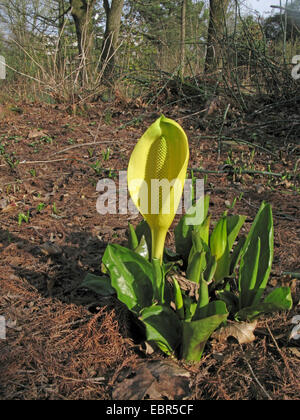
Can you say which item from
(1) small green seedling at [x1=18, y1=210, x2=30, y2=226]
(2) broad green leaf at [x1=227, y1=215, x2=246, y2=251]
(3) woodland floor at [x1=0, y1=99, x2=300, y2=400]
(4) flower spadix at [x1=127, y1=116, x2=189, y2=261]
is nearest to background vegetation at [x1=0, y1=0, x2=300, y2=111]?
(3) woodland floor at [x1=0, y1=99, x2=300, y2=400]

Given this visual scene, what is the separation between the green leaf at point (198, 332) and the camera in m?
1.05

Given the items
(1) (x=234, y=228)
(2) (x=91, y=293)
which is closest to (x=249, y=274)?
(1) (x=234, y=228)

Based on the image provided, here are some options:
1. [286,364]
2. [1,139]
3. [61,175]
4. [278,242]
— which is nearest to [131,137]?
[61,175]

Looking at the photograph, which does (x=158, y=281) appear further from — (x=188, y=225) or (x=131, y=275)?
(x=188, y=225)

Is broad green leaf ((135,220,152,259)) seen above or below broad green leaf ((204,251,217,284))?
above

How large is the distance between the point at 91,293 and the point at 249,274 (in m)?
0.68

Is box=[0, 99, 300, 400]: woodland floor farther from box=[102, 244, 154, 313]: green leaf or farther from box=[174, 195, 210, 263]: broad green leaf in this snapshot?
box=[174, 195, 210, 263]: broad green leaf

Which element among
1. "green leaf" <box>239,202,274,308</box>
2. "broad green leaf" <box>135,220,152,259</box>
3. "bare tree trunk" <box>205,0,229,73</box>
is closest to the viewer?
"green leaf" <box>239,202,274,308</box>

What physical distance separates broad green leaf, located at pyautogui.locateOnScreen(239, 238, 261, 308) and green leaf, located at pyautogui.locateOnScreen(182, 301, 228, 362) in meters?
0.21

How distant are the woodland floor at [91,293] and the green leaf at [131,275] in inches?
6.0

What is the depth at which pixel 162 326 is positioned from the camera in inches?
46.5

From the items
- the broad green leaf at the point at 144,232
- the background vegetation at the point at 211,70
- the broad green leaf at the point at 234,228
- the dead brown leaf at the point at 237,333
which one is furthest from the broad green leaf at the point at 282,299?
the background vegetation at the point at 211,70

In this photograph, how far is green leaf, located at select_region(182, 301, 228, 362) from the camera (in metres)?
1.05

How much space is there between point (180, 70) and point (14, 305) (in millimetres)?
4032
